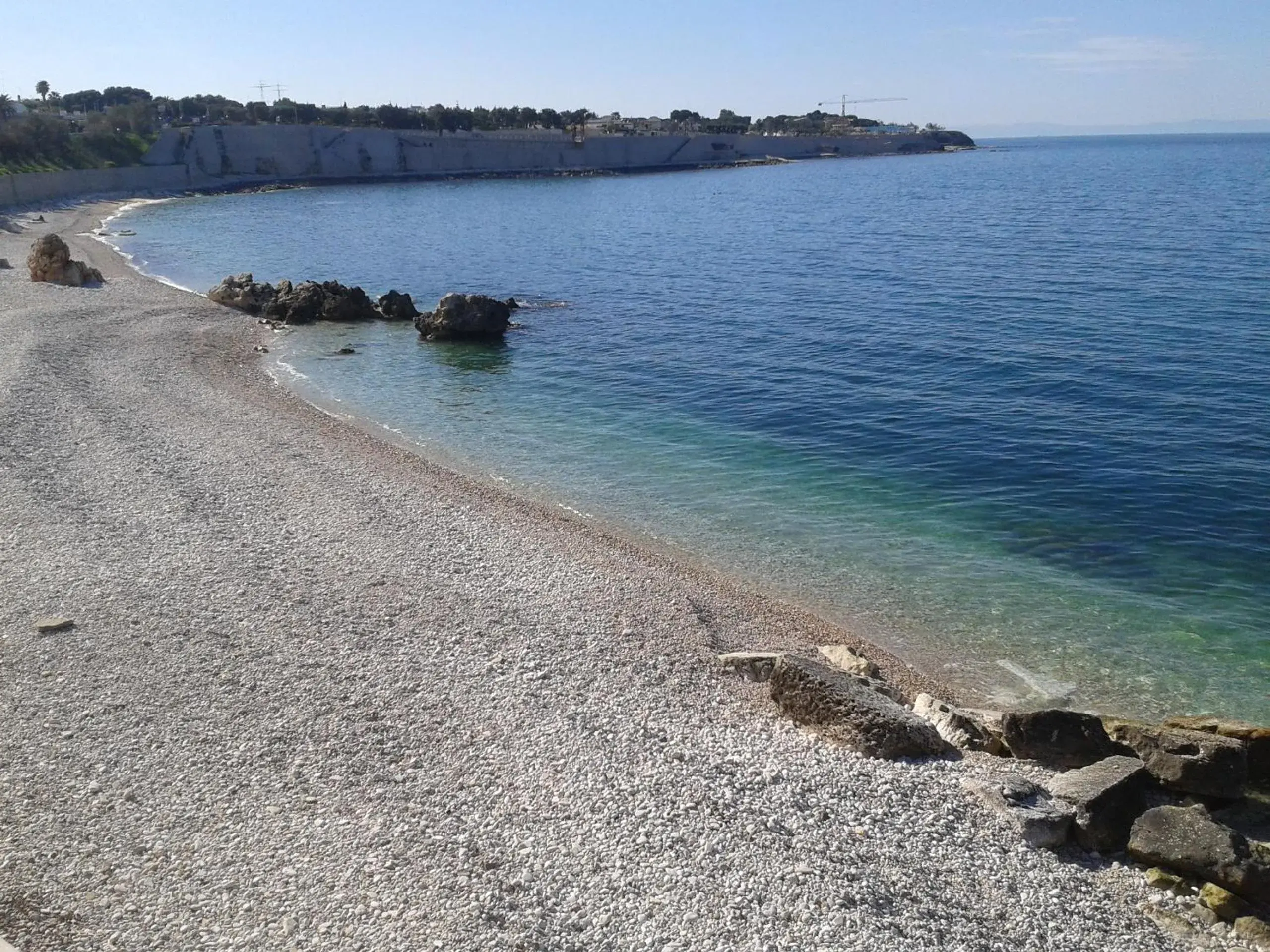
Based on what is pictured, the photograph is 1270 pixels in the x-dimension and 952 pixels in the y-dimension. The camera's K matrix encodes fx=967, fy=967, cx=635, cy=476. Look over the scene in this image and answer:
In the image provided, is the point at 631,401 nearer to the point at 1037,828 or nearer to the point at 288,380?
the point at 288,380

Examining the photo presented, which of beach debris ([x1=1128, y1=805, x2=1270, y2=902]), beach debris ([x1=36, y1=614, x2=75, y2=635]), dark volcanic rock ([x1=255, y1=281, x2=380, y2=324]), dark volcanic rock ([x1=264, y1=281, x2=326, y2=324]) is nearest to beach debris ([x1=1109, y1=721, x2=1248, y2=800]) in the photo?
beach debris ([x1=1128, y1=805, x2=1270, y2=902])

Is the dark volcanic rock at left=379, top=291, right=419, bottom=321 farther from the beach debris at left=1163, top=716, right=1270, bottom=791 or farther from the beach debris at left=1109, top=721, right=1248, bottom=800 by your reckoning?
the beach debris at left=1163, top=716, right=1270, bottom=791

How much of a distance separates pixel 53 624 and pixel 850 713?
9.72m

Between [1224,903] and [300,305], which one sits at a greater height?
[300,305]

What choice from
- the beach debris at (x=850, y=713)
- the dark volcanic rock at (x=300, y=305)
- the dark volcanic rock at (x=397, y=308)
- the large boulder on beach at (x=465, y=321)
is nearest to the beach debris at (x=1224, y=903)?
the beach debris at (x=850, y=713)

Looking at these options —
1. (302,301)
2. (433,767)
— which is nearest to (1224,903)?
(433,767)

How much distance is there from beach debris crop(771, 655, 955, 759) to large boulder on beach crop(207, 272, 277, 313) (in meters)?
35.4

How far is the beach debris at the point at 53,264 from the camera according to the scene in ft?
139

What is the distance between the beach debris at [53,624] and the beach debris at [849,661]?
381 inches

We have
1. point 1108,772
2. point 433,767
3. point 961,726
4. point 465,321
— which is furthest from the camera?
point 465,321

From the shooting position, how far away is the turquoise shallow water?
14734mm

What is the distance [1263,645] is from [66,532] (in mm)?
17976

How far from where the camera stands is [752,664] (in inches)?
481

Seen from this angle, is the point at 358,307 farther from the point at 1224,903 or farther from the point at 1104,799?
the point at 1224,903
